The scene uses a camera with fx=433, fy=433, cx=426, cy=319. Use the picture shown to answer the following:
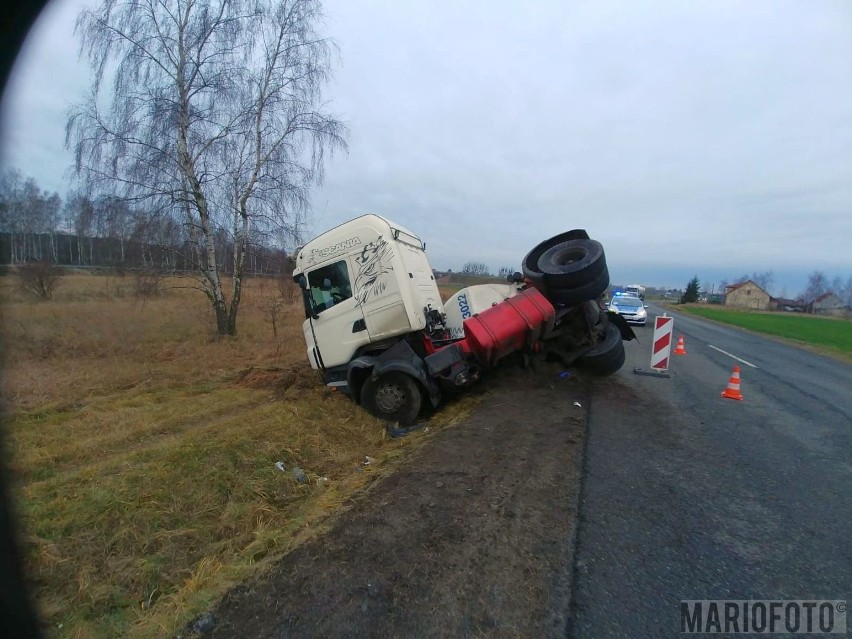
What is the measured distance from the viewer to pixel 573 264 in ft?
22.2

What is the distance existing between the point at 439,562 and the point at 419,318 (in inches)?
171

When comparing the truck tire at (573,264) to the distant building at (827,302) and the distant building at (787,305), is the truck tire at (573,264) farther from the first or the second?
the distant building at (787,305)

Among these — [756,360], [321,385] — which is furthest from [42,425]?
[756,360]

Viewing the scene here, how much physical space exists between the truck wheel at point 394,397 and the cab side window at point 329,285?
149cm

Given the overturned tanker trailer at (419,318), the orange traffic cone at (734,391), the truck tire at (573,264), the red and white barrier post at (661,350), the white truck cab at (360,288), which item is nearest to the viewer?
the overturned tanker trailer at (419,318)

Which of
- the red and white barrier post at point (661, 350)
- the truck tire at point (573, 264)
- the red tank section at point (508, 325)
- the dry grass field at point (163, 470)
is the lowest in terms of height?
the dry grass field at point (163, 470)

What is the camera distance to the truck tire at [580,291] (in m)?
6.66

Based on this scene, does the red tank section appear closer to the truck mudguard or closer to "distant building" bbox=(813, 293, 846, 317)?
the truck mudguard

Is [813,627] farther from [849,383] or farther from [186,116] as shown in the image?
[186,116]

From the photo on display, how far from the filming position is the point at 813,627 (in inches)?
88.7

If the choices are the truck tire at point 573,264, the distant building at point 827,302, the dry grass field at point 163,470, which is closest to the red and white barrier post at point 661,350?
the truck tire at point 573,264

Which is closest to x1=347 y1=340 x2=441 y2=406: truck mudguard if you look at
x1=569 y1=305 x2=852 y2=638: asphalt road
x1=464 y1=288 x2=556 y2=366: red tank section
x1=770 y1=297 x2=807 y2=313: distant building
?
x1=464 y1=288 x2=556 y2=366: red tank section

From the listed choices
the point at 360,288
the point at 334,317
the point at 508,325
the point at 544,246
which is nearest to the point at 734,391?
the point at 544,246

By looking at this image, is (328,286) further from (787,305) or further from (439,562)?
(787,305)
